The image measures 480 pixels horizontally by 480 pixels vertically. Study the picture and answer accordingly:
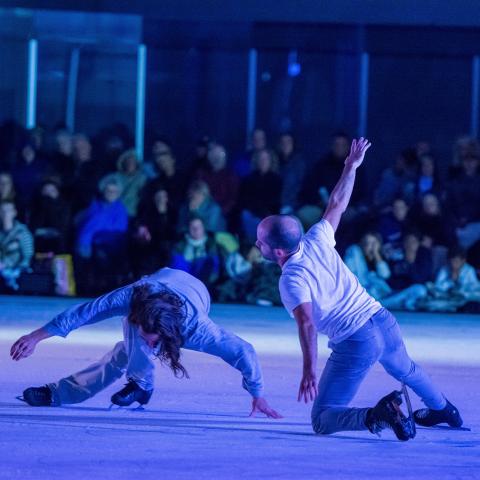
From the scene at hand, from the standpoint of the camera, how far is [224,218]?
1415cm

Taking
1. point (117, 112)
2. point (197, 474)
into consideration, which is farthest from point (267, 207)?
point (197, 474)

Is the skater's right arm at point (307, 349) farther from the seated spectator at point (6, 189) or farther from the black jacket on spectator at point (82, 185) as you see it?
the seated spectator at point (6, 189)

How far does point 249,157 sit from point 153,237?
5.94ft

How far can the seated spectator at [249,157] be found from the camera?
14719mm

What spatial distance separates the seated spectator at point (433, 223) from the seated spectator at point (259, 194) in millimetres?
1615

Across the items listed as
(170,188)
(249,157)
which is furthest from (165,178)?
(249,157)

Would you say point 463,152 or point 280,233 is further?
point 463,152

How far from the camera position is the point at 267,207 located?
14.2 m

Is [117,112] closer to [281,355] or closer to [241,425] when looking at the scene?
[281,355]

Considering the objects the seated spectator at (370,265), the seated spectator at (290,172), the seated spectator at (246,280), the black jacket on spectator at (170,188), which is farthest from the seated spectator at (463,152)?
the black jacket on spectator at (170,188)

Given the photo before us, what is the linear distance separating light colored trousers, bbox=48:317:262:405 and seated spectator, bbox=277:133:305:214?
23.6 ft

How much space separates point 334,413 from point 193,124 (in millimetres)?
10486

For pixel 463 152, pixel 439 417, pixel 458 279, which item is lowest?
pixel 439 417

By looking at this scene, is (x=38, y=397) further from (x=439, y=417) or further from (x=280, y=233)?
(x=439, y=417)
